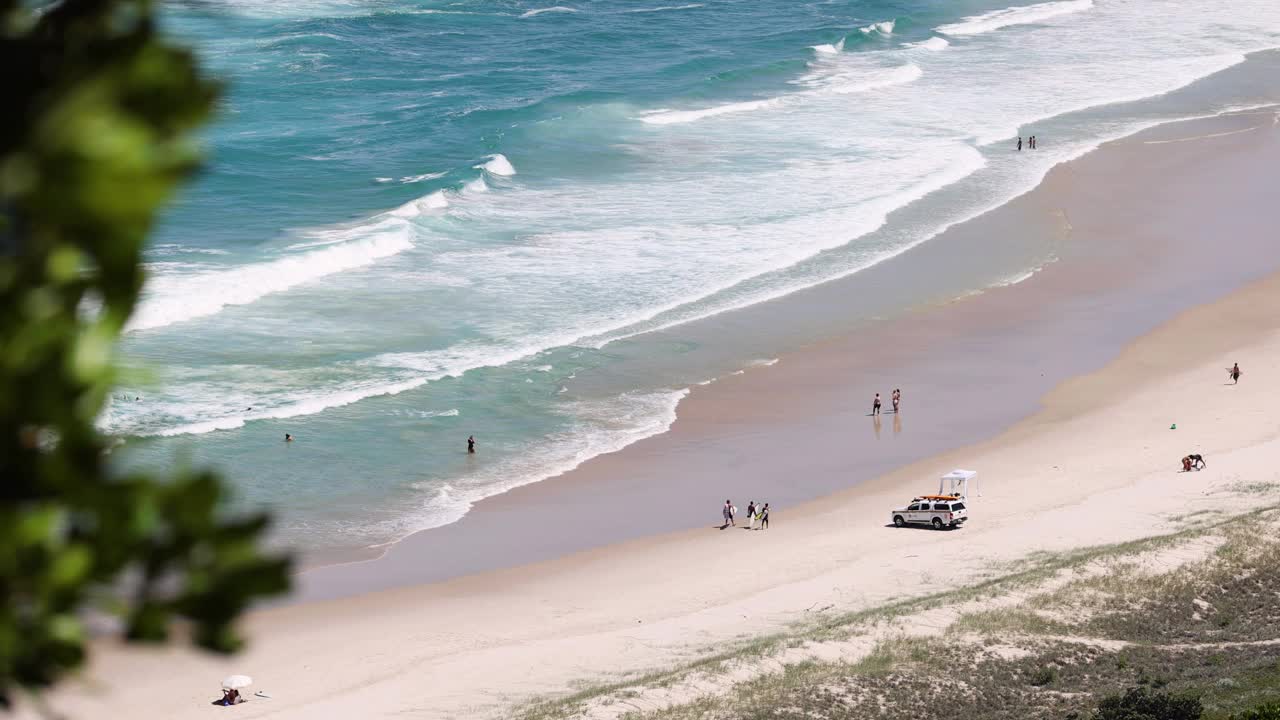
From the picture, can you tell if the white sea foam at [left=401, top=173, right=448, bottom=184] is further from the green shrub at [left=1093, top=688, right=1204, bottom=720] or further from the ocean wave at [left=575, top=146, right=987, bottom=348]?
the green shrub at [left=1093, top=688, right=1204, bottom=720]

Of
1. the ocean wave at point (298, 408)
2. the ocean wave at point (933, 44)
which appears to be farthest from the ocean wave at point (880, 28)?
the ocean wave at point (298, 408)

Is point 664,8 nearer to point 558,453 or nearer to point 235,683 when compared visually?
point 558,453

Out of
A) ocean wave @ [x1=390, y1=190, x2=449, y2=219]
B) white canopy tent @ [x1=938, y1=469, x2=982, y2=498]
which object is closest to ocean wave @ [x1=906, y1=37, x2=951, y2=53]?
ocean wave @ [x1=390, y1=190, x2=449, y2=219]

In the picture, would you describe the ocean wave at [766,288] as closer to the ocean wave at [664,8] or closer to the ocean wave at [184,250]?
the ocean wave at [184,250]

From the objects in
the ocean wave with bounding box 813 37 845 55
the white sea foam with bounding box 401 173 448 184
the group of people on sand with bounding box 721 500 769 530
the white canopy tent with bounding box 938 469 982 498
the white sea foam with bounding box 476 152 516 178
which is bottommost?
the group of people on sand with bounding box 721 500 769 530

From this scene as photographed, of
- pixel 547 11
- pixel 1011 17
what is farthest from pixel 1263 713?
pixel 1011 17

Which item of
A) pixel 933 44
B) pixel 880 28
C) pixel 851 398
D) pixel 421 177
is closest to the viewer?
pixel 851 398
